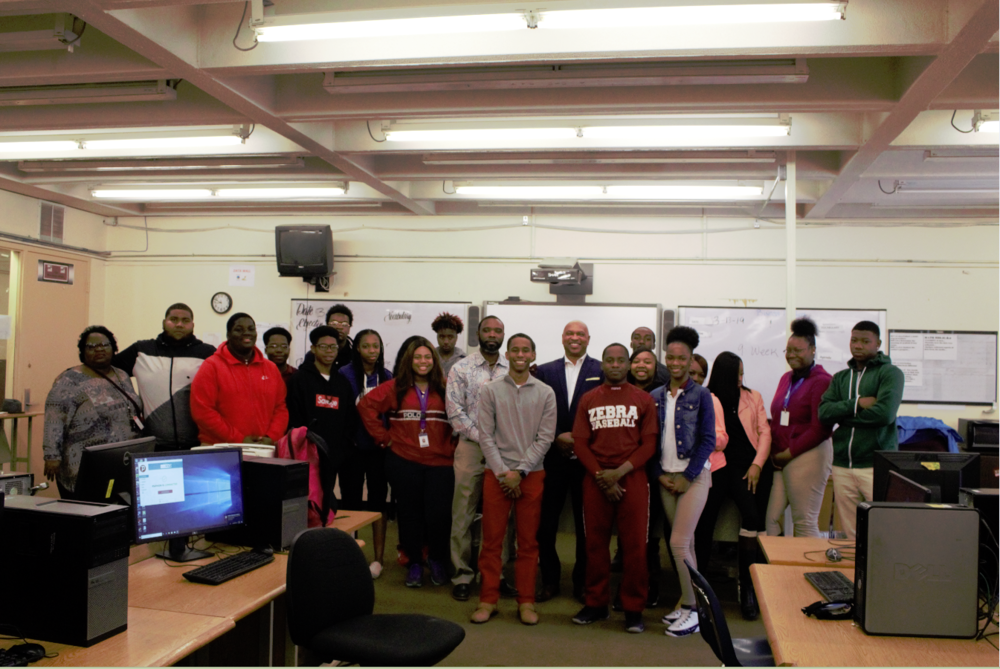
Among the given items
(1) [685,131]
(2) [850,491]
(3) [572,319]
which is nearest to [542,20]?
(1) [685,131]

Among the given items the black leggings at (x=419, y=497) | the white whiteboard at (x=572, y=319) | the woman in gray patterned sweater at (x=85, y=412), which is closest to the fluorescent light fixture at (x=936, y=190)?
the white whiteboard at (x=572, y=319)

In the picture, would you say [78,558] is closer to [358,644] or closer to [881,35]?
[358,644]

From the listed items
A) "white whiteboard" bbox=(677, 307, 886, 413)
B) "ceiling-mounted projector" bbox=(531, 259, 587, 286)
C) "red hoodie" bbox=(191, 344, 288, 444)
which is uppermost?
"ceiling-mounted projector" bbox=(531, 259, 587, 286)

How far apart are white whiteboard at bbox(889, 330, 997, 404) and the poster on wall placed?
7.87 m

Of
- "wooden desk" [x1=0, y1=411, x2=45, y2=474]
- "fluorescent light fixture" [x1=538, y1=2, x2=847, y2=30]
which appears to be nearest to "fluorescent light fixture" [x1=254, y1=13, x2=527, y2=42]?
"fluorescent light fixture" [x1=538, y1=2, x2=847, y2=30]

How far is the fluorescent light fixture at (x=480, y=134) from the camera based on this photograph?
426 cm

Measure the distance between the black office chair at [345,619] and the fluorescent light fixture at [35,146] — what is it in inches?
158

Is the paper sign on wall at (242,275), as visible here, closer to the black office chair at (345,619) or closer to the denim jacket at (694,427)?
the denim jacket at (694,427)

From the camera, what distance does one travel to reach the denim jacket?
3.69 m

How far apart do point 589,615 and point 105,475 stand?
249 cm

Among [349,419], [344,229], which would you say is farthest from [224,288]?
[349,419]

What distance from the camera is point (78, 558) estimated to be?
1.87m

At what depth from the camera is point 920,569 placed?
200 centimetres

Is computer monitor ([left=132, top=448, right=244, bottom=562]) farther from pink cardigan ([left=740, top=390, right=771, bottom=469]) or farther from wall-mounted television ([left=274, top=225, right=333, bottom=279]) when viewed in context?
wall-mounted television ([left=274, top=225, right=333, bottom=279])
